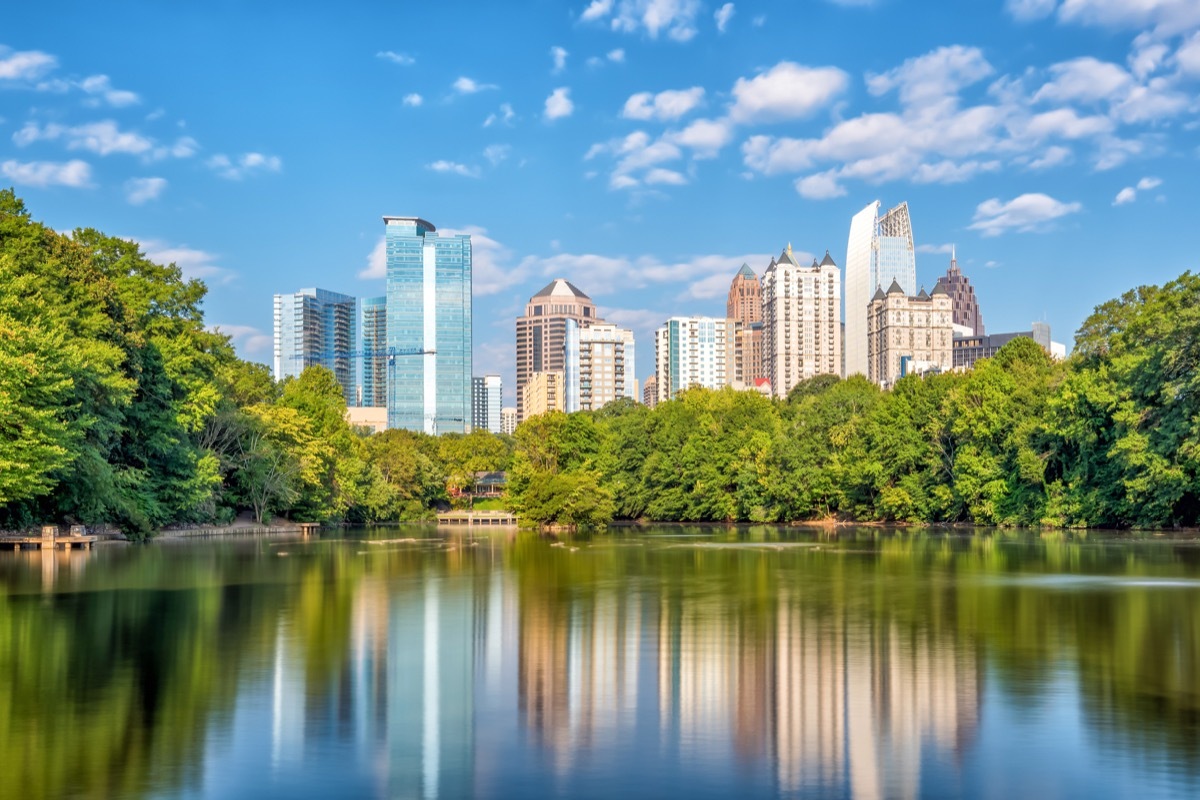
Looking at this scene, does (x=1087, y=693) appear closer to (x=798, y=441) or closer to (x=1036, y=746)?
(x=1036, y=746)

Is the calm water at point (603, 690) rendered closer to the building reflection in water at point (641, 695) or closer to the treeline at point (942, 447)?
the building reflection in water at point (641, 695)

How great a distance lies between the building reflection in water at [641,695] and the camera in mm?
9047

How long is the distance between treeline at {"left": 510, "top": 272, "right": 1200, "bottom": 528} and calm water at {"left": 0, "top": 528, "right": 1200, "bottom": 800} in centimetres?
2741

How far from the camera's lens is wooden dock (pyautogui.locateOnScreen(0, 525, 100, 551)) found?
40.7m

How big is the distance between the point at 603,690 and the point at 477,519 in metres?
85.3

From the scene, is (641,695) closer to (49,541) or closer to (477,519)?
(49,541)

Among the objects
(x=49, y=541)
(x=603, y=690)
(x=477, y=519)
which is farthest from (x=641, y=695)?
(x=477, y=519)

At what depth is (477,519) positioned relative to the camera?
316 feet

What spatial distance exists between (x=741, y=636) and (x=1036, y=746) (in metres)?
6.81

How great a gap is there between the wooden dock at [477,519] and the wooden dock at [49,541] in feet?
151

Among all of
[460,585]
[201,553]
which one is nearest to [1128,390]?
[460,585]

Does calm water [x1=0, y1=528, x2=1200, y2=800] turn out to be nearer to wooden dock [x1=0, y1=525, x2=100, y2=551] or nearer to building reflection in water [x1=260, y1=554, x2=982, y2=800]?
building reflection in water [x1=260, y1=554, x2=982, y2=800]

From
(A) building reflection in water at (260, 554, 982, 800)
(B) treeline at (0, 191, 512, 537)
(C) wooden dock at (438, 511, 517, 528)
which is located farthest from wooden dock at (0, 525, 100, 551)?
(C) wooden dock at (438, 511, 517, 528)

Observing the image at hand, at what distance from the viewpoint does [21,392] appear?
32.0 metres
